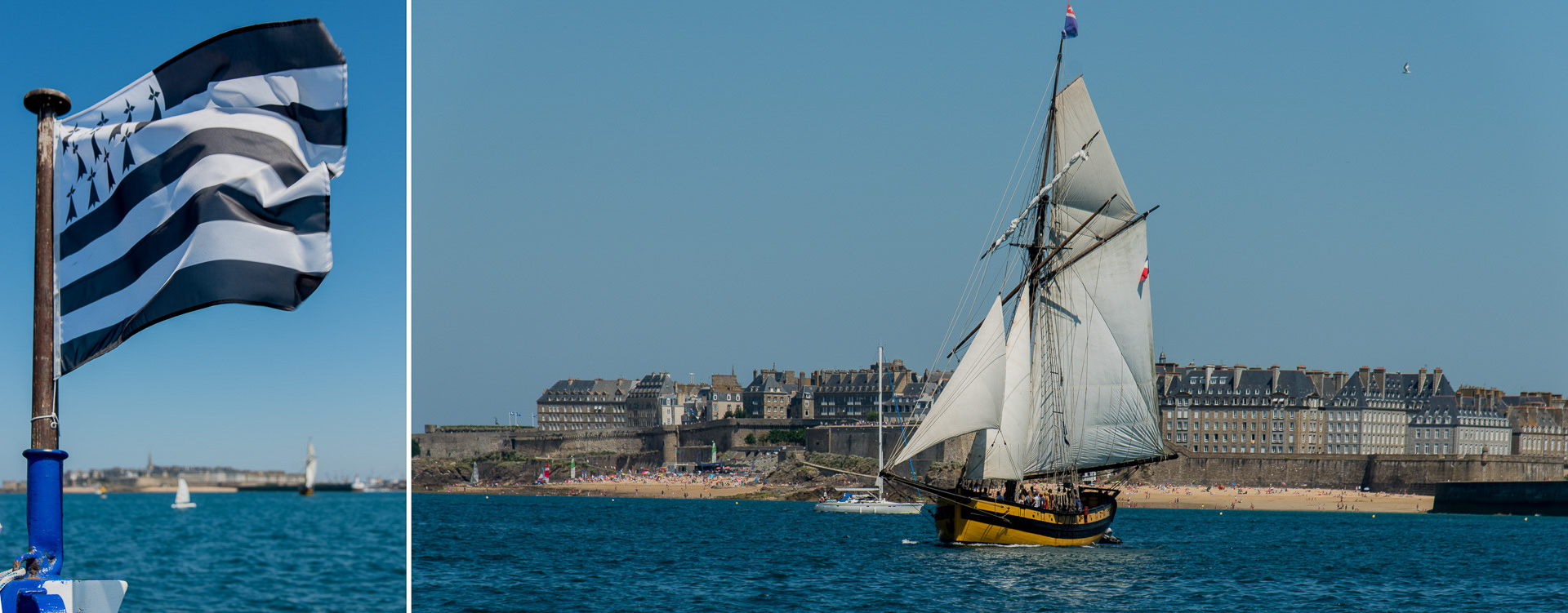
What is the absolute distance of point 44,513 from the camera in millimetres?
6148

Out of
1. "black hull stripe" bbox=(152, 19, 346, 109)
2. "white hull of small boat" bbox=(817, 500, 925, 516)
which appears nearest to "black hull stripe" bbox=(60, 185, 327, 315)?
"black hull stripe" bbox=(152, 19, 346, 109)

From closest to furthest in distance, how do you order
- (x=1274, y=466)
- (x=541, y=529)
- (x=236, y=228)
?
(x=236, y=228) < (x=541, y=529) < (x=1274, y=466)

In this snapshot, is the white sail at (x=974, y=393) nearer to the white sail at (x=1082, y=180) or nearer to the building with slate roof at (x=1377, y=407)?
the white sail at (x=1082, y=180)

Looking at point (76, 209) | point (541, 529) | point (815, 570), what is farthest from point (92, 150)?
point (541, 529)

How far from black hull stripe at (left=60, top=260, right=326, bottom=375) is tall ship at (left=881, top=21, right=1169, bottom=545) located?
40052 mm

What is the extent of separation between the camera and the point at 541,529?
6103cm

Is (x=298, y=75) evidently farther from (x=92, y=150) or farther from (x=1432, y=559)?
(x=1432, y=559)

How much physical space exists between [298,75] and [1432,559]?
4977 cm

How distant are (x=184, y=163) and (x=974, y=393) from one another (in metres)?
38.7

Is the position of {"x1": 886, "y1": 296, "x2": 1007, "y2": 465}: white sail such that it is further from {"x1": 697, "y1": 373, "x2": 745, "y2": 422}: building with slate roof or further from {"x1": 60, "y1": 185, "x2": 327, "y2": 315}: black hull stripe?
{"x1": 697, "y1": 373, "x2": 745, "y2": 422}: building with slate roof

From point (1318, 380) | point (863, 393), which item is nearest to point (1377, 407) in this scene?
point (1318, 380)

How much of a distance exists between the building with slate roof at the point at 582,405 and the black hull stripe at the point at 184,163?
15943cm

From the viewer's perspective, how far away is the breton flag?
6.53 metres

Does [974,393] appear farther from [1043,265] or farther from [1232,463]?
[1232,463]
